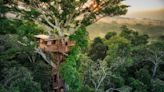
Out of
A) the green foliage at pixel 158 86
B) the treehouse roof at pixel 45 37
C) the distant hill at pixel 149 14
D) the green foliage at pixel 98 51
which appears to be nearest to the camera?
the treehouse roof at pixel 45 37

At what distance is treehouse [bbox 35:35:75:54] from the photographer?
9.25 meters

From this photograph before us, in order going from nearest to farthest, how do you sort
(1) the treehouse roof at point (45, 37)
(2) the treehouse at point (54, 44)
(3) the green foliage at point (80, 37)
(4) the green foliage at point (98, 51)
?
1. (3) the green foliage at point (80, 37)
2. (2) the treehouse at point (54, 44)
3. (1) the treehouse roof at point (45, 37)
4. (4) the green foliage at point (98, 51)

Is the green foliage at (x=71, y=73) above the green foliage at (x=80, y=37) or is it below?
below

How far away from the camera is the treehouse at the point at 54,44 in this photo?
925 centimetres

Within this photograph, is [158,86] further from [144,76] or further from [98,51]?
[98,51]

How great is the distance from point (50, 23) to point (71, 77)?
4.66ft

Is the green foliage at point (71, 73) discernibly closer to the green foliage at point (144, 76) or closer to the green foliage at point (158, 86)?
the green foliage at point (158, 86)

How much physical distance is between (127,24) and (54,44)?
282 inches

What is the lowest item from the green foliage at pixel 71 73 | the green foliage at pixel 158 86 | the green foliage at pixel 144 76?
the green foliage at pixel 158 86

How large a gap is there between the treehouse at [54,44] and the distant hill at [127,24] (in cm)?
592

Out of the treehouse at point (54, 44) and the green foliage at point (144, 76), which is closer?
the treehouse at point (54, 44)

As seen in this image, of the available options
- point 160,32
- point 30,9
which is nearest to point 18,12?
point 30,9

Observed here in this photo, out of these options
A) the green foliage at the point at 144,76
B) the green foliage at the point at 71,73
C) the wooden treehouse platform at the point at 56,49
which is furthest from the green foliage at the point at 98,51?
the green foliage at the point at 71,73

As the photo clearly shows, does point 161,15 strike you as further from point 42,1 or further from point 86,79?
point 42,1
